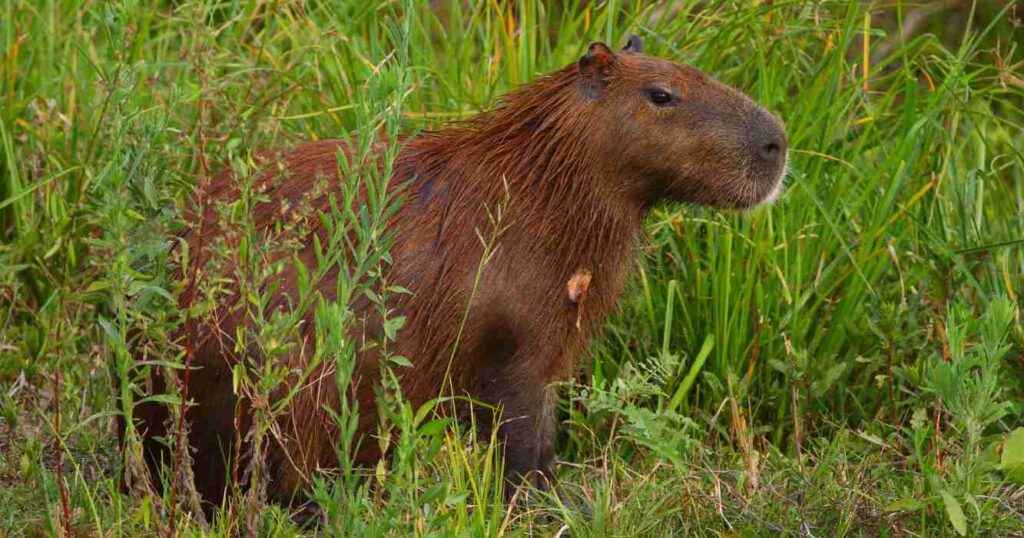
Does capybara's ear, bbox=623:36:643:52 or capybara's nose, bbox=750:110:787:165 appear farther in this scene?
capybara's ear, bbox=623:36:643:52

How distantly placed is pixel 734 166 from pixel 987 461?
81cm

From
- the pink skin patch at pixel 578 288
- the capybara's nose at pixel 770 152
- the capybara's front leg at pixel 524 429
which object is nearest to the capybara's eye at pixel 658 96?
the capybara's nose at pixel 770 152

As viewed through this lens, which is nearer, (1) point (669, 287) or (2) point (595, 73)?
(2) point (595, 73)

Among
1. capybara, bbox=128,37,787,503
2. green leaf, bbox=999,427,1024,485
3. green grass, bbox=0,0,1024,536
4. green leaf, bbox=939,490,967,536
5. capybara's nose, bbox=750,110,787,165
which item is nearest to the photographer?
green leaf, bbox=939,490,967,536

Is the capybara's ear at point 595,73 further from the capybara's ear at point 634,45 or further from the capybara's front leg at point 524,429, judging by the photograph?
the capybara's front leg at point 524,429

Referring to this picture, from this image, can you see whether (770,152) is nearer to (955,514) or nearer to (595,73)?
(595,73)

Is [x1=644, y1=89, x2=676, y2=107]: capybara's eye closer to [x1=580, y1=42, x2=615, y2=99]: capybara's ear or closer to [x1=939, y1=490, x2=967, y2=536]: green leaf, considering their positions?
[x1=580, y1=42, x2=615, y2=99]: capybara's ear

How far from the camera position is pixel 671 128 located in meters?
3.28

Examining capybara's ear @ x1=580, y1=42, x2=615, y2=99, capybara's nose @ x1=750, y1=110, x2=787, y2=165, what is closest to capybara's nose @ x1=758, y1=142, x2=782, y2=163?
capybara's nose @ x1=750, y1=110, x2=787, y2=165

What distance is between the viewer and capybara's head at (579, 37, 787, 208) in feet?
10.8

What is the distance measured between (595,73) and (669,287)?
0.73m

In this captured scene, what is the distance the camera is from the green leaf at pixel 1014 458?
3.09 meters

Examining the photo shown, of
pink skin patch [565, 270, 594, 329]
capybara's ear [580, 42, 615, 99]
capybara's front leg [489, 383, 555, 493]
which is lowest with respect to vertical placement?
capybara's front leg [489, 383, 555, 493]

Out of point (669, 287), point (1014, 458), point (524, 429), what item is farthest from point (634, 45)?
point (1014, 458)
